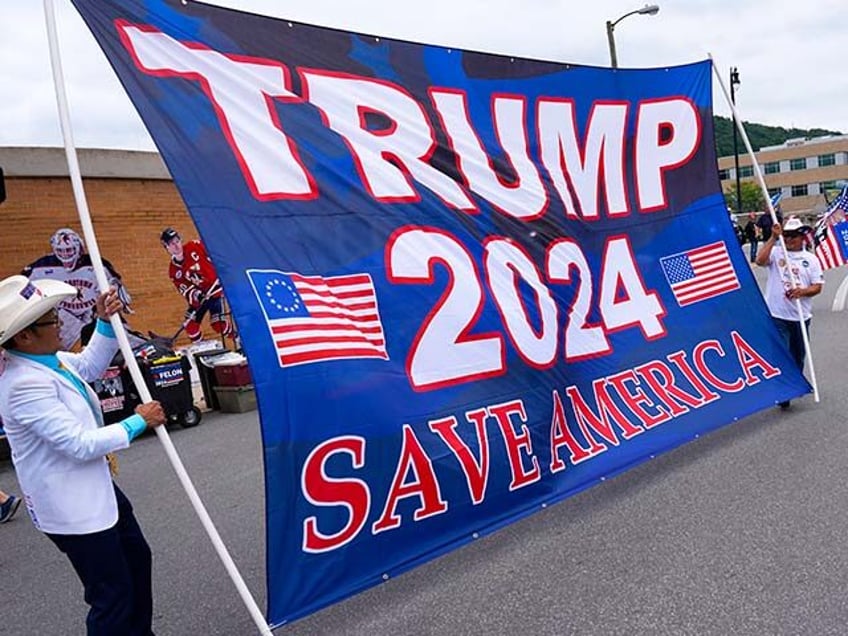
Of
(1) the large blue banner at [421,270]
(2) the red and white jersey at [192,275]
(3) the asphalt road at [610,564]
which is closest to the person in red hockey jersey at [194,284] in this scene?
(2) the red and white jersey at [192,275]

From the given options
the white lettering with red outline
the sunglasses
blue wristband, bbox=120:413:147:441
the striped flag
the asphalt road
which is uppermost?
the white lettering with red outline

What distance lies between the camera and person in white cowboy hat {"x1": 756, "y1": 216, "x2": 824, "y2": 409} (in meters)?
6.42

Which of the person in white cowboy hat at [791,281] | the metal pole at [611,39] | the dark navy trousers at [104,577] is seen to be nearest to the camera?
the dark navy trousers at [104,577]

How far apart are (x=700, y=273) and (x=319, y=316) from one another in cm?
368

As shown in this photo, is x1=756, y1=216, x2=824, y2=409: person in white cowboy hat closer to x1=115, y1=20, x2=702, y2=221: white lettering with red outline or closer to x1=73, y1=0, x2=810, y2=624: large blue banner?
x1=73, y1=0, x2=810, y2=624: large blue banner

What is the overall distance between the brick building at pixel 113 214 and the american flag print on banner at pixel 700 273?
→ 29.0ft

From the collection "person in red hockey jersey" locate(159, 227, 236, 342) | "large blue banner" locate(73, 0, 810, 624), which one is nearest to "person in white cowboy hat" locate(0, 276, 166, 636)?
"large blue banner" locate(73, 0, 810, 624)

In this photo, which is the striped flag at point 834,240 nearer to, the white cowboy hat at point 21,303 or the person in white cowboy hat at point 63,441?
the person in white cowboy hat at point 63,441

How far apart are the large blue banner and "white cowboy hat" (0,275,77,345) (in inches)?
26.5

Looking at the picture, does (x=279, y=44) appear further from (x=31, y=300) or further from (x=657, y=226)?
(x=657, y=226)

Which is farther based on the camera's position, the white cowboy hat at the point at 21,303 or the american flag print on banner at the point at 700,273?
the american flag print on banner at the point at 700,273

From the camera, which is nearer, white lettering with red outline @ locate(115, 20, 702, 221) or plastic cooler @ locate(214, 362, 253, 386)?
white lettering with red outline @ locate(115, 20, 702, 221)

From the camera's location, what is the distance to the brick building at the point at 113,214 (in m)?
11.4

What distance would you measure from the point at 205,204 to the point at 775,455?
4.50m
